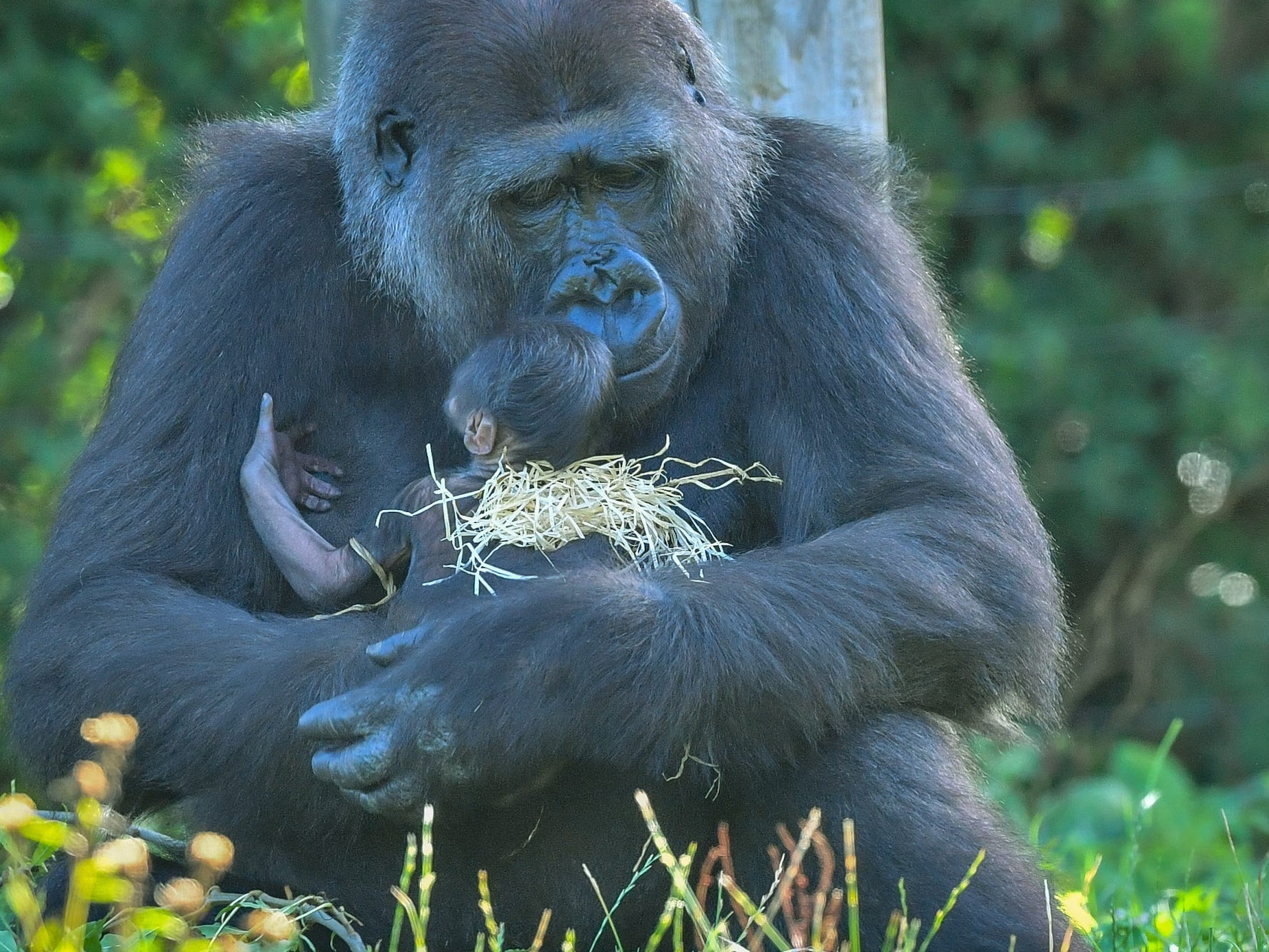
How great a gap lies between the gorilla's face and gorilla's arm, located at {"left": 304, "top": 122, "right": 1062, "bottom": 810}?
209 millimetres

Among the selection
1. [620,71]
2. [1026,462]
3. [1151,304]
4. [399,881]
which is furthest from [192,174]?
[1151,304]

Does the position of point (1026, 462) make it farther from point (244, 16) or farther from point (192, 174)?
point (192, 174)

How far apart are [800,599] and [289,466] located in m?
1.18

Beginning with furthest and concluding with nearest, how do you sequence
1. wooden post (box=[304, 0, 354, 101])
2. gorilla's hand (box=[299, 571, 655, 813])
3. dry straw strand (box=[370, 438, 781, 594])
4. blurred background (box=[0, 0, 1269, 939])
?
blurred background (box=[0, 0, 1269, 939])
wooden post (box=[304, 0, 354, 101])
dry straw strand (box=[370, 438, 781, 594])
gorilla's hand (box=[299, 571, 655, 813])

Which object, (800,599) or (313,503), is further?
(313,503)

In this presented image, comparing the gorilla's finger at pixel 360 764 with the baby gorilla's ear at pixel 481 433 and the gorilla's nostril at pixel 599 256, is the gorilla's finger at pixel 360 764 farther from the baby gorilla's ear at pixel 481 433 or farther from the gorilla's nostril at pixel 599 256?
the gorilla's nostril at pixel 599 256

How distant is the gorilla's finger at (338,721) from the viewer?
110 inches

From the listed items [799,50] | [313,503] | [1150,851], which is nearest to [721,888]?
[313,503]

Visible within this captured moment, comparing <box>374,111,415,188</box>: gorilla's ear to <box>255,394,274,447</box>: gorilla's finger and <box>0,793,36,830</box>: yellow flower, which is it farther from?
<box>0,793,36,830</box>: yellow flower

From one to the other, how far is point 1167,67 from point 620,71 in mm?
5031

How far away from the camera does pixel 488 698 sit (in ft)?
9.01

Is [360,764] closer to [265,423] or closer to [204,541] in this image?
[204,541]

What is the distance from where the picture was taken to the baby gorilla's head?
307cm

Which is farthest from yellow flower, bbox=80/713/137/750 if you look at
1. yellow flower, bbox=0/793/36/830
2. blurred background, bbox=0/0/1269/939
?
blurred background, bbox=0/0/1269/939
